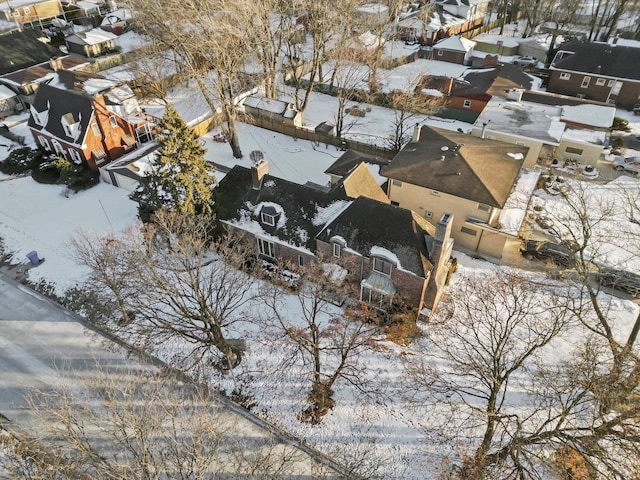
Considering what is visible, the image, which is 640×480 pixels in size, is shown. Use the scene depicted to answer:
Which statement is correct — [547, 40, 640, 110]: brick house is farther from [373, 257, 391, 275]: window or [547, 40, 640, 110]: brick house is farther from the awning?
the awning

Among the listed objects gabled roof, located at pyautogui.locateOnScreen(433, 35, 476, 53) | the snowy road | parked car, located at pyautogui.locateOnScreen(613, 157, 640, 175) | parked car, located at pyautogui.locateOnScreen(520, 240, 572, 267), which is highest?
gabled roof, located at pyautogui.locateOnScreen(433, 35, 476, 53)

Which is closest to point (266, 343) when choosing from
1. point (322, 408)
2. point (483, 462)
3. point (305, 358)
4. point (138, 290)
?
point (305, 358)

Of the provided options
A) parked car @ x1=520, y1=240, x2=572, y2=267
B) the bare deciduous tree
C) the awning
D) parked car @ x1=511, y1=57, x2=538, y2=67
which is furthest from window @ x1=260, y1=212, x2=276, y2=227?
parked car @ x1=511, y1=57, x2=538, y2=67

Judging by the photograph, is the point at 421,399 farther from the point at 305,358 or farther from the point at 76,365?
the point at 76,365

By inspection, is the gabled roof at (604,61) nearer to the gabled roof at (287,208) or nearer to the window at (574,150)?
the window at (574,150)

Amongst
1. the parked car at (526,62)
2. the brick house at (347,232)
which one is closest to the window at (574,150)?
the brick house at (347,232)
